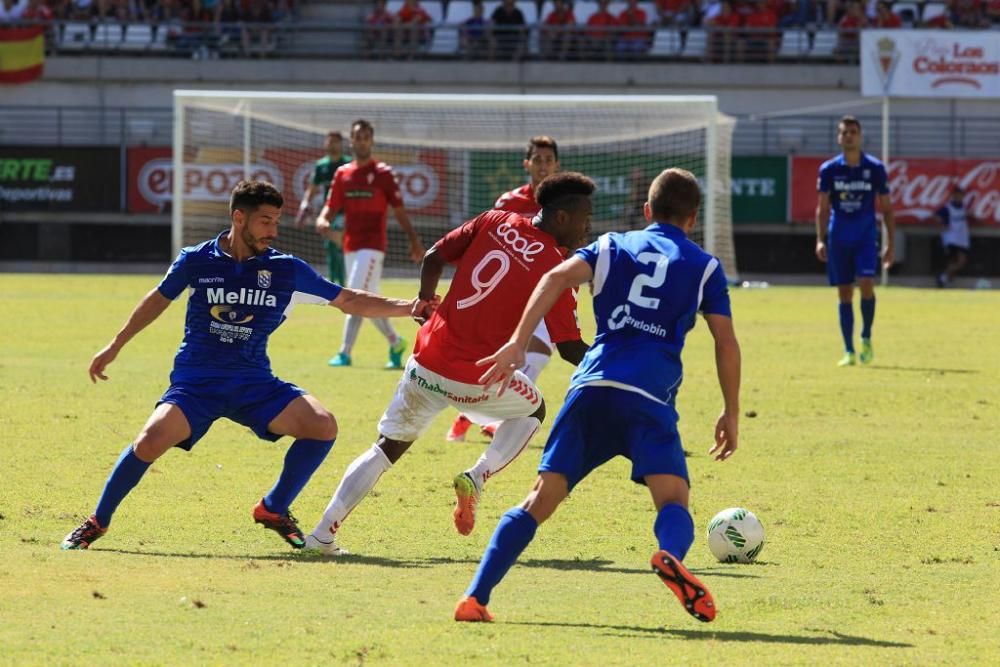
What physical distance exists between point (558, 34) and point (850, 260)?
2217 cm

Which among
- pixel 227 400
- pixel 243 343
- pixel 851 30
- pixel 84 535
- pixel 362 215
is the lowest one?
pixel 84 535

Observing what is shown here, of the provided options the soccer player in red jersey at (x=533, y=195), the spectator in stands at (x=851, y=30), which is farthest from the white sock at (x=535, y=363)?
the spectator in stands at (x=851, y=30)

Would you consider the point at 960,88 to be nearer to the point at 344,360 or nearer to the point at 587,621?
the point at 344,360

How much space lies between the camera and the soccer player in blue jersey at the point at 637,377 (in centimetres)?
623

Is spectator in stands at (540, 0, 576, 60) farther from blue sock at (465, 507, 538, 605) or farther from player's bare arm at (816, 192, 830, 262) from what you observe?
blue sock at (465, 507, 538, 605)

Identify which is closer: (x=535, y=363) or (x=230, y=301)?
(x=230, y=301)

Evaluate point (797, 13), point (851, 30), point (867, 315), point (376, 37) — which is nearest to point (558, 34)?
point (376, 37)

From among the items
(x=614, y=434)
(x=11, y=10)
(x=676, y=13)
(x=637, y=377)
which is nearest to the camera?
(x=637, y=377)

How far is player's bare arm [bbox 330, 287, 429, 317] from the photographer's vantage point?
26.1ft

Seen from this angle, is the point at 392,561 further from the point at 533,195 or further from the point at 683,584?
the point at 533,195

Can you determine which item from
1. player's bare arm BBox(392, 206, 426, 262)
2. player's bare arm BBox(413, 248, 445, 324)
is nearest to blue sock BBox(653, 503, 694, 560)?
player's bare arm BBox(413, 248, 445, 324)

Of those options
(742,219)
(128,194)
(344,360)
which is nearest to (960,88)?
(742,219)

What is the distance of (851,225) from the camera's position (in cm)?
1802

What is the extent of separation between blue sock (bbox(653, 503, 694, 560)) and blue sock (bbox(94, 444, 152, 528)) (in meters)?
2.74
